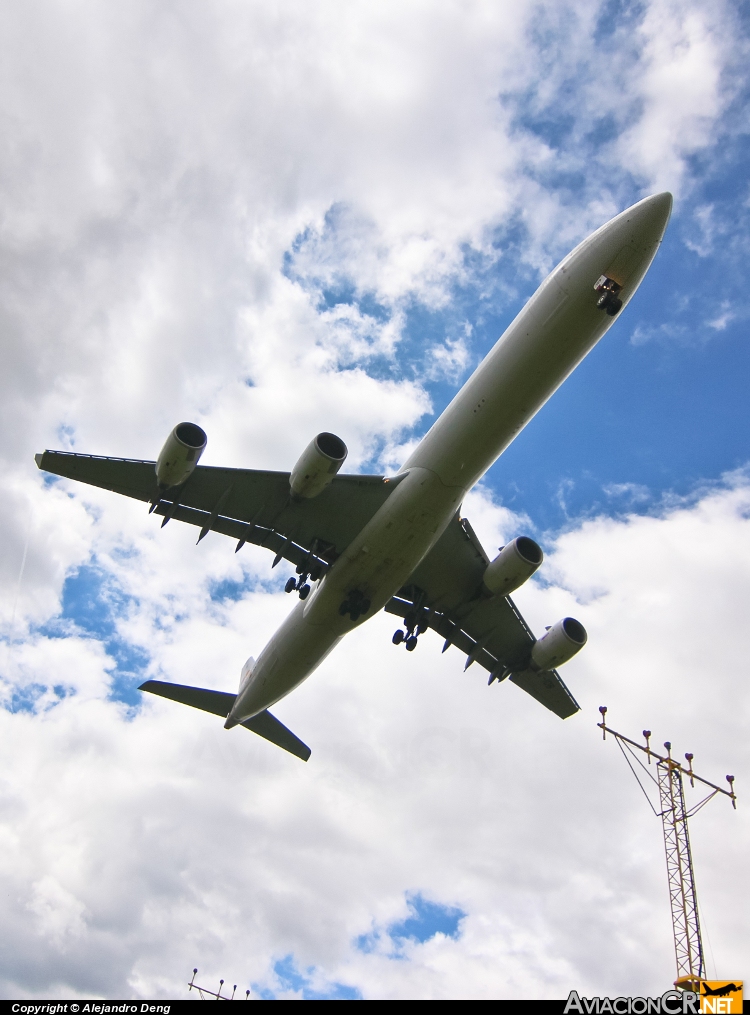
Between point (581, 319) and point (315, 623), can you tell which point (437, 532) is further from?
point (581, 319)

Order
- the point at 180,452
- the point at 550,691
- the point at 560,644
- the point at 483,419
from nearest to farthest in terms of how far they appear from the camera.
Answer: the point at 180,452, the point at 483,419, the point at 560,644, the point at 550,691

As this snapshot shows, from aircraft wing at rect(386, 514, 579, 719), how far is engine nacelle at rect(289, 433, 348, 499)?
211 inches

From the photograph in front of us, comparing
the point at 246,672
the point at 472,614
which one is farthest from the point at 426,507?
the point at 246,672

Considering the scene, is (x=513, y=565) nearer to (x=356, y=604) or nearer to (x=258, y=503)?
(x=356, y=604)

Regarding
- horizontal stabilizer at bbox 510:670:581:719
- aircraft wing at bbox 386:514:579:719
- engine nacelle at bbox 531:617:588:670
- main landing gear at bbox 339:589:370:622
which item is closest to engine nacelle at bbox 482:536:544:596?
aircraft wing at bbox 386:514:579:719

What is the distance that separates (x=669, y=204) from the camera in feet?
55.4

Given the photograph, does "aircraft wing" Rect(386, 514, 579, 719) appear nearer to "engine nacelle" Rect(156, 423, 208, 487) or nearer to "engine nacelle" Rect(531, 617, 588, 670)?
"engine nacelle" Rect(531, 617, 588, 670)

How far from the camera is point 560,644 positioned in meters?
23.6

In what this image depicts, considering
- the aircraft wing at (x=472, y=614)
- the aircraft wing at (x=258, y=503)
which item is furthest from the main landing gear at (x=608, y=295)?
the aircraft wing at (x=472, y=614)

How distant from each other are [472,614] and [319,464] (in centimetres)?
927

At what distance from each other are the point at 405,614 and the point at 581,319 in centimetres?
1184

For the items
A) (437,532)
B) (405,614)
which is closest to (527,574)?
(437,532)

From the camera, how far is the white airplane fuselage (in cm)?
1706

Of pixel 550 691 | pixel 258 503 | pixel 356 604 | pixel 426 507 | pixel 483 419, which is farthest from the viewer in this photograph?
pixel 550 691
